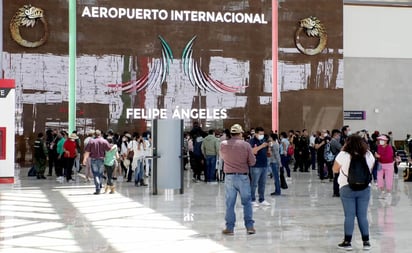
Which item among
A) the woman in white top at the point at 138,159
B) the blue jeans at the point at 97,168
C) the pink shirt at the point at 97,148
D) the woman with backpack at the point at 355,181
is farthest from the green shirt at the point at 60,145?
the woman with backpack at the point at 355,181

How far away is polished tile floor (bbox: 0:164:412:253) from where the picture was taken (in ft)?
22.1

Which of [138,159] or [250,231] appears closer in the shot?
[250,231]

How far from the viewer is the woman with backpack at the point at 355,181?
6.33m

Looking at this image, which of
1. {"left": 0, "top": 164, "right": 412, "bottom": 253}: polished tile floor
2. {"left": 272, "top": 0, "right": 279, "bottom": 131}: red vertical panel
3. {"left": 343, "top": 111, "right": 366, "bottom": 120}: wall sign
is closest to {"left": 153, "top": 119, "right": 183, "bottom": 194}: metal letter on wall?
{"left": 0, "top": 164, "right": 412, "bottom": 253}: polished tile floor

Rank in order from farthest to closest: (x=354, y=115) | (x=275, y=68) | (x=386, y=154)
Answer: (x=354, y=115) → (x=275, y=68) → (x=386, y=154)

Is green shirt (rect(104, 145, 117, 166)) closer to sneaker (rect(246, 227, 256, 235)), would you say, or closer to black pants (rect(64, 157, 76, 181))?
black pants (rect(64, 157, 76, 181))

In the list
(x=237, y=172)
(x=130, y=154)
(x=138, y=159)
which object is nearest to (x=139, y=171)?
(x=138, y=159)

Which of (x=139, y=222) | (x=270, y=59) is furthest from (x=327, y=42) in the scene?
(x=139, y=222)

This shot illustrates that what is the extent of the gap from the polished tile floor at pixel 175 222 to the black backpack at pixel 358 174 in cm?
72

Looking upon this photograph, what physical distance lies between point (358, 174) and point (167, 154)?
6.39m

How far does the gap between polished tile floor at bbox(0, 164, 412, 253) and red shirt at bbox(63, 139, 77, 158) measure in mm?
1878

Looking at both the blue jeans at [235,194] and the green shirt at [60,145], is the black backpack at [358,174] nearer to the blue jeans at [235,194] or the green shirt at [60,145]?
the blue jeans at [235,194]

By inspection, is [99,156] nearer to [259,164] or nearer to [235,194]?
[259,164]

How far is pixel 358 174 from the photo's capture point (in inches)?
248
